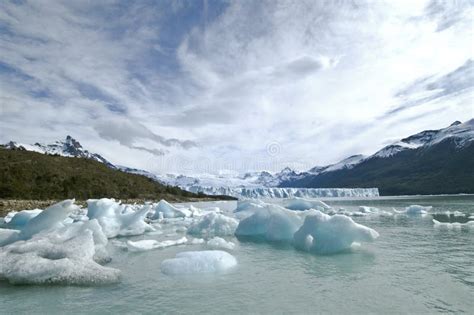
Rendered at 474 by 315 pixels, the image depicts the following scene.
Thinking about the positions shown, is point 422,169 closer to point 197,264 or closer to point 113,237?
point 113,237

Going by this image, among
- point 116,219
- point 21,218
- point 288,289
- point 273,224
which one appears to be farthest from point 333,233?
point 21,218

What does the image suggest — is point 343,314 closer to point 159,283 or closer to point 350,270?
point 350,270

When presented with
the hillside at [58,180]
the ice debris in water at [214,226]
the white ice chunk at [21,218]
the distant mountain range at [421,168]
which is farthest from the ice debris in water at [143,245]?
the distant mountain range at [421,168]

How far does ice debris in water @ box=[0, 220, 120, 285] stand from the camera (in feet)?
23.1

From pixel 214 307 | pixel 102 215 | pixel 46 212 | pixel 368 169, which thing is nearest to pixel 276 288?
pixel 214 307

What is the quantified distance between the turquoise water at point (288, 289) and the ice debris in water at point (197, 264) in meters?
0.23

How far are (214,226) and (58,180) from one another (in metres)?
44.6

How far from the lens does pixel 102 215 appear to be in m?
18.1

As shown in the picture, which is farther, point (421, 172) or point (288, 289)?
point (421, 172)

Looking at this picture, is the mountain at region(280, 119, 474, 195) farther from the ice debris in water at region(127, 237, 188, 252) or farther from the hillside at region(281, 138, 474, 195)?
the ice debris in water at region(127, 237, 188, 252)

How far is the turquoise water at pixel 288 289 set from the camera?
561cm

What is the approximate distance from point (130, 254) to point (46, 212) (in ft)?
9.17

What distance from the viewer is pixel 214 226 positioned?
54.0ft

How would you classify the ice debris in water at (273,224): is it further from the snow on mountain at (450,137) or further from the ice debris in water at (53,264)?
the snow on mountain at (450,137)
